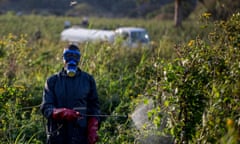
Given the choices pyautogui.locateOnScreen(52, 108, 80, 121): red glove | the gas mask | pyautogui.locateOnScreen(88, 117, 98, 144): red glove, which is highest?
the gas mask

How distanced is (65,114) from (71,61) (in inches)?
22.7

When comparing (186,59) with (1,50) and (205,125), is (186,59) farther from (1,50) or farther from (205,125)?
(1,50)

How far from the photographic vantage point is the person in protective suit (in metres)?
5.61

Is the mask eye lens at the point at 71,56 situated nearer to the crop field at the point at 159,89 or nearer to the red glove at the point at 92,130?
the red glove at the point at 92,130

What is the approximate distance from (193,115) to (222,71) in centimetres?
45

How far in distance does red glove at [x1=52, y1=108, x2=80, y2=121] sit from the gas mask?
402 mm

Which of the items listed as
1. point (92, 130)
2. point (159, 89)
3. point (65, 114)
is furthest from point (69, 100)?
point (159, 89)

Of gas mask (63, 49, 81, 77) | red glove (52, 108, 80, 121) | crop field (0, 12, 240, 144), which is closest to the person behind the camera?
crop field (0, 12, 240, 144)

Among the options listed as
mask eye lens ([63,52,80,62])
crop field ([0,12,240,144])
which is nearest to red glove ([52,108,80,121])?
mask eye lens ([63,52,80,62])

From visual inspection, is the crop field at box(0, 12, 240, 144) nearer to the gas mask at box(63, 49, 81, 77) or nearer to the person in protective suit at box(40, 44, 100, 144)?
the person in protective suit at box(40, 44, 100, 144)

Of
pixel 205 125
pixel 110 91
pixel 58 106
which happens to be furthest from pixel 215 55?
pixel 110 91

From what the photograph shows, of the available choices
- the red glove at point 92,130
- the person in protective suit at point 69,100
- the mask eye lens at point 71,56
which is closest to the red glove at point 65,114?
the person in protective suit at point 69,100

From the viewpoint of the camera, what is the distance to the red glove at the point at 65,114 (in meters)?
5.35

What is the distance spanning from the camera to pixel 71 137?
573 cm
